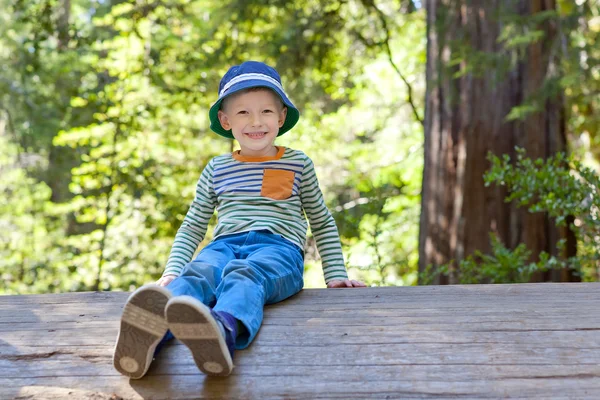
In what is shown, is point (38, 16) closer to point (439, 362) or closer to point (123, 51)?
point (123, 51)

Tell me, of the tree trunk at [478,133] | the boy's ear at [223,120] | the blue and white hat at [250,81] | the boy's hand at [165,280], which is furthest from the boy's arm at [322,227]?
the tree trunk at [478,133]

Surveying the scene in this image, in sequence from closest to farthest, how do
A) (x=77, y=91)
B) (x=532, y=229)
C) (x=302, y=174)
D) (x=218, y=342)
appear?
(x=218, y=342)
(x=302, y=174)
(x=532, y=229)
(x=77, y=91)

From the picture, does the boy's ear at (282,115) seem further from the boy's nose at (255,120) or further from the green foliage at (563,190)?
the green foliage at (563,190)

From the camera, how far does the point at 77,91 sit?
789 centimetres

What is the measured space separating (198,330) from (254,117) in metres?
1.31

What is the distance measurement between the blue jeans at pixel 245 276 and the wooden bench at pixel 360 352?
8 centimetres

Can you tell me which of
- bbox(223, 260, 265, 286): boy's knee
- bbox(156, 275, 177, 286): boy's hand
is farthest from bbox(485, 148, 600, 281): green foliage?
bbox(156, 275, 177, 286): boy's hand

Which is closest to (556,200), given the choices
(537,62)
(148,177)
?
(537,62)

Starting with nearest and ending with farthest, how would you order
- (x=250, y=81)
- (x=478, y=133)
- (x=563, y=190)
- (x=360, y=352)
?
(x=360, y=352) → (x=250, y=81) → (x=563, y=190) → (x=478, y=133)

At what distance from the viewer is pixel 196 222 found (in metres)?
3.16

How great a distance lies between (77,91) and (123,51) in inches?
27.2

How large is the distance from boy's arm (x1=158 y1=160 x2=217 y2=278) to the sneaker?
98 cm

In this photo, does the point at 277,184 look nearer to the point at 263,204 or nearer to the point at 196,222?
the point at 263,204

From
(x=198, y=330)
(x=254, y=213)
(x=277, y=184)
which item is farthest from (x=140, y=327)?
(x=277, y=184)
